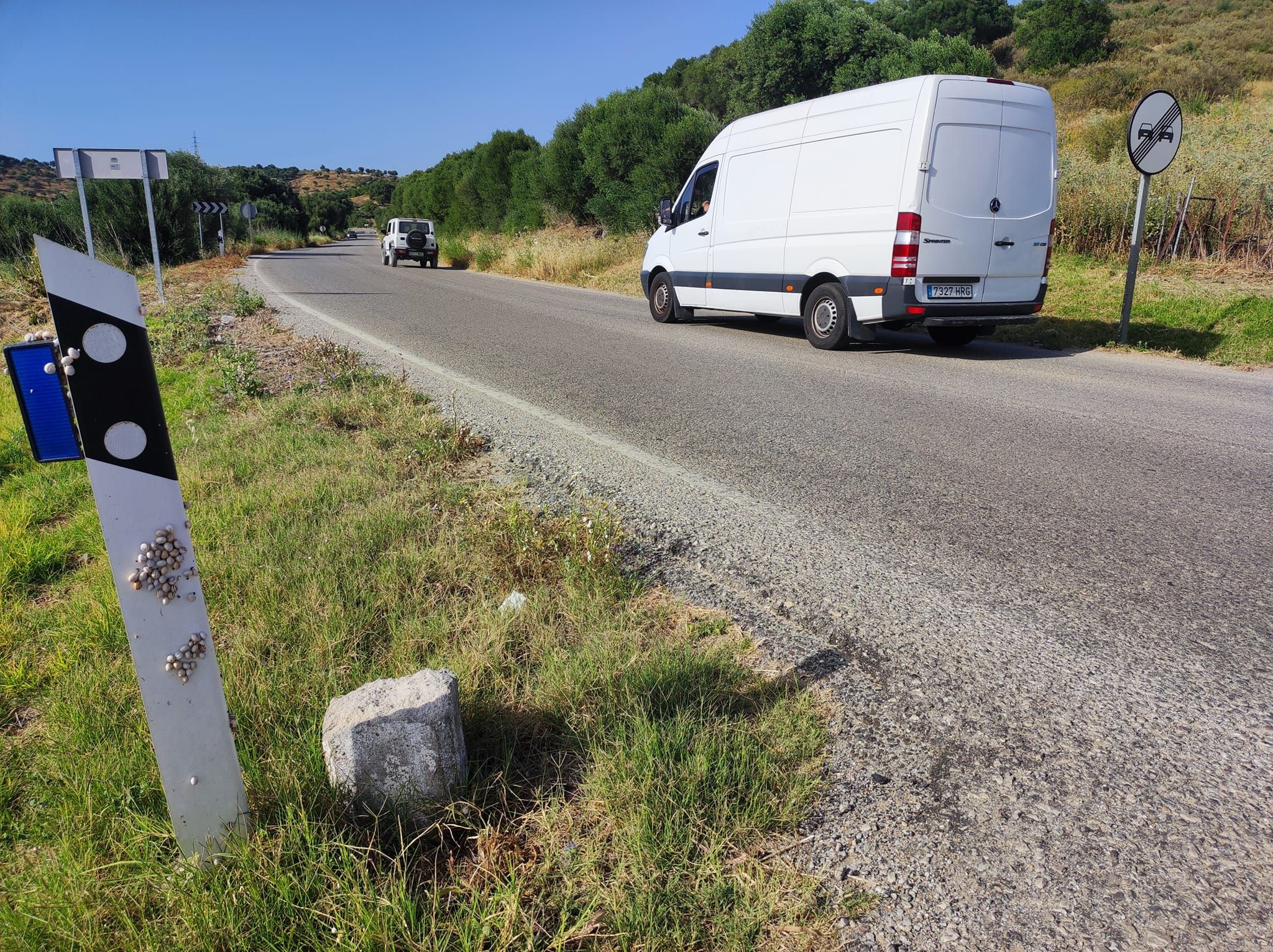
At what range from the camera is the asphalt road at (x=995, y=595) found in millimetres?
1802

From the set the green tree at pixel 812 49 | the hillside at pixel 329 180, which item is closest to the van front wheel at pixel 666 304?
the green tree at pixel 812 49

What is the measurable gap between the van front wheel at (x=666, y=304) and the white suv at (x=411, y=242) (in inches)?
859

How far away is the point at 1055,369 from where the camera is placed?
8117 millimetres

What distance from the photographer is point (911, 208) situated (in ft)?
27.5

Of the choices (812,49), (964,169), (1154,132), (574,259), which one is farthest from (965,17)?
(964,169)

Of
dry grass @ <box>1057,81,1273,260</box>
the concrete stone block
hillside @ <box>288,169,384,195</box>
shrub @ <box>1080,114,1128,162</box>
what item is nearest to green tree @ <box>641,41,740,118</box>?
shrub @ <box>1080,114,1128,162</box>

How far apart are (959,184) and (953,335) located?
204 cm

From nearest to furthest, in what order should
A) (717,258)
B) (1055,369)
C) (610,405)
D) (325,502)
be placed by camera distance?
(325,502) → (610,405) → (1055,369) → (717,258)

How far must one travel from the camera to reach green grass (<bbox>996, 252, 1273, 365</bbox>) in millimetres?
9164

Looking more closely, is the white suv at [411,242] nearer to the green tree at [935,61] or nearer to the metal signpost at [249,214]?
the metal signpost at [249,214]

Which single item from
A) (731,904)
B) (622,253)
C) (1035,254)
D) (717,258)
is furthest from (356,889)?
(622,253)

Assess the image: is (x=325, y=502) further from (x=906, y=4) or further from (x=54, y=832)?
(x=906, y=4)

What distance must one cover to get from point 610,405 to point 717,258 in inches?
217

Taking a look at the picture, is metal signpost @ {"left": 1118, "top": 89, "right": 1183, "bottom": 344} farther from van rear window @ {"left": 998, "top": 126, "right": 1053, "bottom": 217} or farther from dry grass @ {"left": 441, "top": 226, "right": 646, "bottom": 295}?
dry grass @ {"left": 441, "top": 226, "right": 646, "bottom": 295}
